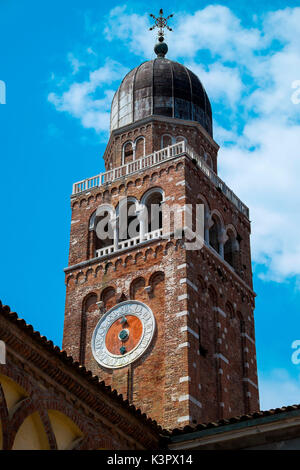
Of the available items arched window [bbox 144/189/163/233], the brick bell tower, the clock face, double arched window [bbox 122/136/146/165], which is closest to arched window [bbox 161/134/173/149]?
the brick bell tower

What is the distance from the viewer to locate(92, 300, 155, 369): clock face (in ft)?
92.9

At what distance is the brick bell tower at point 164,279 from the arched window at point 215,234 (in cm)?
5

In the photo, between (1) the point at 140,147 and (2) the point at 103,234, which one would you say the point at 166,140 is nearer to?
(1) the point at 140,147

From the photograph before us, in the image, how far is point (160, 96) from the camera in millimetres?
35812

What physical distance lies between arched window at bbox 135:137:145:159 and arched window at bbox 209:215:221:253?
4217 mm

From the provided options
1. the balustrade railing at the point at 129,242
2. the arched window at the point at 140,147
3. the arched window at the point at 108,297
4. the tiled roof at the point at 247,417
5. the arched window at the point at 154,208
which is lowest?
the tiled roof at the point at 247,417

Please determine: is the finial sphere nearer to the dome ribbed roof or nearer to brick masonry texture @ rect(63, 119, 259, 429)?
the dome ribbed roof

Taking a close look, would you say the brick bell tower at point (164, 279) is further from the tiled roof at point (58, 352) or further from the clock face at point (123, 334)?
the tiled roof at point (58, 352)

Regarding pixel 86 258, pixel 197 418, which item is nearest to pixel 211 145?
pixel 86 258

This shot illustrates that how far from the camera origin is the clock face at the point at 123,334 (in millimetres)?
28312

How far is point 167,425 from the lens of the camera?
84.8ft

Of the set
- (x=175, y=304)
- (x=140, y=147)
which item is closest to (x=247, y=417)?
(x=175, y=304)

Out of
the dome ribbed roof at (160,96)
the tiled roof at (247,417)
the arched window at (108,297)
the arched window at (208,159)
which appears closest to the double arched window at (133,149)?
the dome ribbed roof at (160,96)
